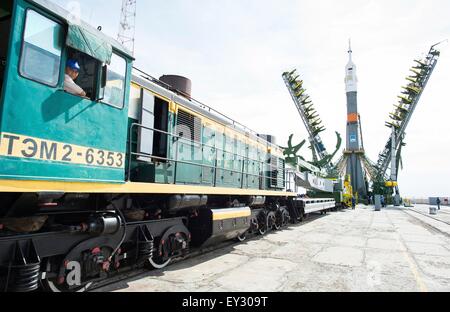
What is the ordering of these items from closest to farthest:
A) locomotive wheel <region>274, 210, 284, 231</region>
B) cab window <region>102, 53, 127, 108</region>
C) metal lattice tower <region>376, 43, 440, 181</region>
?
1. cab window <region>102, 53, 127, 108</region>
2. locomotive wheel <region>274, 210, 284, 231</region>
3. metal lattice tower <region>376, 43, 440, 181</region>

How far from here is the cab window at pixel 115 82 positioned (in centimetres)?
400

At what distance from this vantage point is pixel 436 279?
5328 millimetres

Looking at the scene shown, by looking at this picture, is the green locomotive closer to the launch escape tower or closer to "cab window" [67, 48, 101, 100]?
"cab window" [67, 48, 101, 100]

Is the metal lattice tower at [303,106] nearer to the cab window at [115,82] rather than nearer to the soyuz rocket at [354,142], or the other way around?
the soyuz rocket at [354,142]

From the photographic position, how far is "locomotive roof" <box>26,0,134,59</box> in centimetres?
328

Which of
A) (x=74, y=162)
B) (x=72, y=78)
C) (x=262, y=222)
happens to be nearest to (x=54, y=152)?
(x=74, y=162)

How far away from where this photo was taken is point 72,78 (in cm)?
359

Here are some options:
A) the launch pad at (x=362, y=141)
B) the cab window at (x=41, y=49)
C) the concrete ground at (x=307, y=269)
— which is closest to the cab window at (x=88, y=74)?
the cab window at (x=41, y=49)

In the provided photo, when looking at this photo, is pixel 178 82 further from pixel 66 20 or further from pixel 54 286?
pixel 54 286

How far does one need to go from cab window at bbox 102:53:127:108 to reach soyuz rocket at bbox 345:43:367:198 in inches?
1740

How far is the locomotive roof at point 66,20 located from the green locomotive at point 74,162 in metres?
0.01

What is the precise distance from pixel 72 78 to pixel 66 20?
2.18ft

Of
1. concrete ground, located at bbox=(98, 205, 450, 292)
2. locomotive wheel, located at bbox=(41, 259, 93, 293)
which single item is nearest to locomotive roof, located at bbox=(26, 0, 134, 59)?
locomotive wheel, located at bbox=(41, 259, 93, 293)
